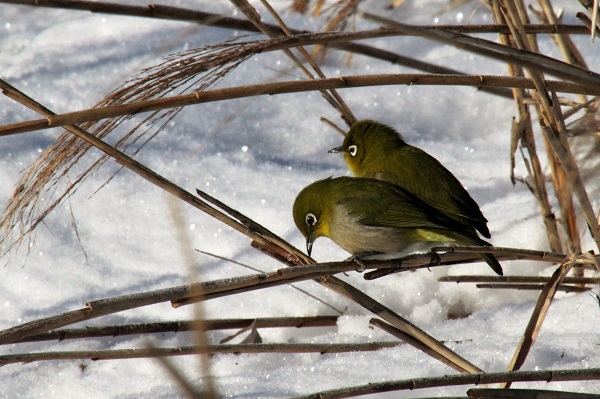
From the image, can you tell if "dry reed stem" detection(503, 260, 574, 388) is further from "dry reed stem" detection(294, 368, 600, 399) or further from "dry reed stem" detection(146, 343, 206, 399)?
"dry reed stem" detection(146, 343, 206, 399)

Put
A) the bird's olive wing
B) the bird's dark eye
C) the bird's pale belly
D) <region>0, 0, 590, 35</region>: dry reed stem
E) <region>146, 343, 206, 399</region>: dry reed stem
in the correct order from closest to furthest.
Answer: <region>146, 343, 206, 399</region>: dry reed stem, <region>0, 0, 590, 35</region>: dry reed stem, the bird's olive wing, the bird's pale belly, the bird's dark eye

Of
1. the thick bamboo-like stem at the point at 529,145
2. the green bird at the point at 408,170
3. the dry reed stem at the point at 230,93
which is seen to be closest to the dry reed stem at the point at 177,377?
the dry reed stem at the point at 230,93

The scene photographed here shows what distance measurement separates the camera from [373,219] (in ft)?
10.5

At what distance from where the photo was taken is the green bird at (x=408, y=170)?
10.3 feet

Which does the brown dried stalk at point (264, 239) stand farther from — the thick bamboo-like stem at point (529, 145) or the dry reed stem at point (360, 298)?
the thick bamboo-like stem at point (529, 145)

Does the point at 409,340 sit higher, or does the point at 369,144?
the point at 369,144

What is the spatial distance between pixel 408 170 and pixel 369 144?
27cm

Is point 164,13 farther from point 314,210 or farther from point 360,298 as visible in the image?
point 360,298

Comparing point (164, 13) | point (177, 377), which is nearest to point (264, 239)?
point (164, 13)

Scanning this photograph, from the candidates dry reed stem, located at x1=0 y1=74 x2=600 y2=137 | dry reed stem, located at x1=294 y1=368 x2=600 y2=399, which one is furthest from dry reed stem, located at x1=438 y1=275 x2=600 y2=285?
dry reed stem, located at x1=0 y1=74 x2=600 y2=137

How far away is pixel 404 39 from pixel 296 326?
11.1ft

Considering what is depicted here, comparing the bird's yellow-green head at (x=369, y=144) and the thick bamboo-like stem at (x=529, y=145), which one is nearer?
the thick bamboo-like stem at (x=529, y=145)

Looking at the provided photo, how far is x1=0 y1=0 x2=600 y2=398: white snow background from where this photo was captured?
8.91ft

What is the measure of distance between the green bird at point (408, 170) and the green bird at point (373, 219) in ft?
0.18
